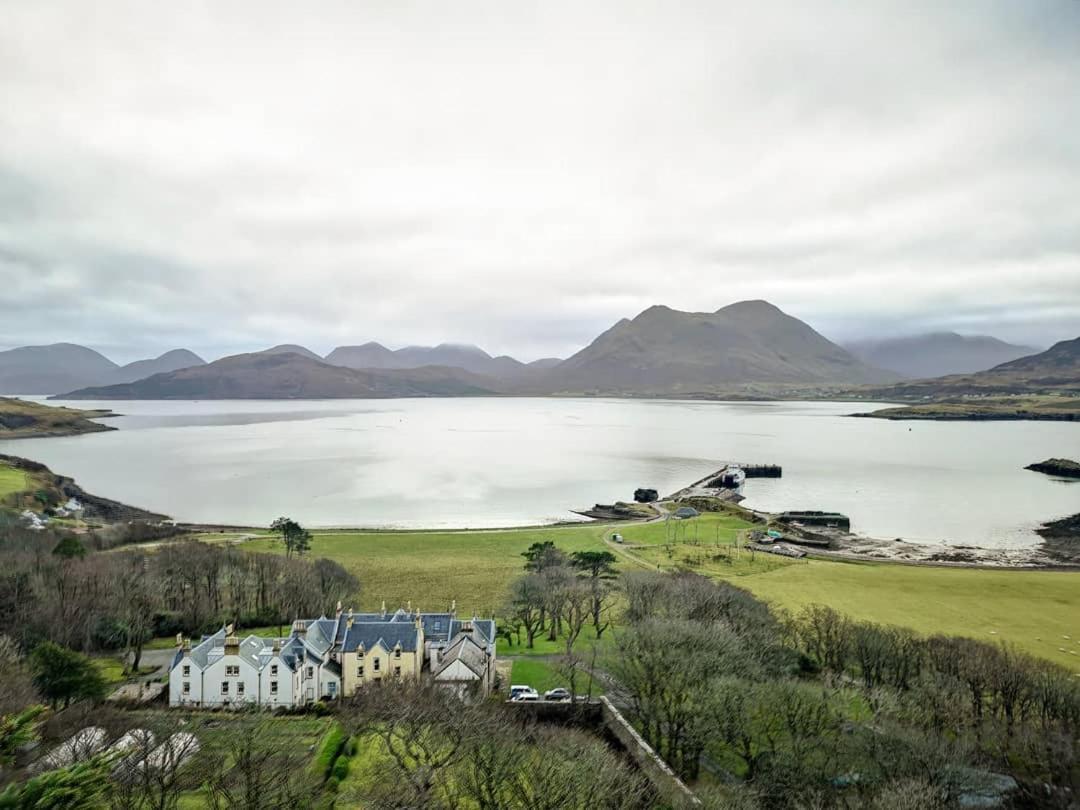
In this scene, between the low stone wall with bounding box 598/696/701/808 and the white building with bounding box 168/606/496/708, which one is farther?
the white building with bounding box 168/606/496/708

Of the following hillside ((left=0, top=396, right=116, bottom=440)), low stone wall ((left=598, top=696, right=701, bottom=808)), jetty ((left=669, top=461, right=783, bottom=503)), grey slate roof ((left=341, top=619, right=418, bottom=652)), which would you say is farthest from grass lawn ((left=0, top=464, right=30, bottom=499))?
hillside ((left=0, top=396, right=116, bottom=440))

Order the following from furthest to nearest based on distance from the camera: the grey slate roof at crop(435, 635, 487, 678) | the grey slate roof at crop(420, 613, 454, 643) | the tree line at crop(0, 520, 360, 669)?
1. the tree line at crop(0, 520, 360, 669)
2. the grey slate roof at crop(420, 613, 454, 643)
3. the grey slate roof at crop(435, 635, 487, 678)

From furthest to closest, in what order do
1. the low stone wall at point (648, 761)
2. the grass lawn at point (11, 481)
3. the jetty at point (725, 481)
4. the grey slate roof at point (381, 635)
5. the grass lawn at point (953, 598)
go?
the jetty at point (725, 481) → the grass lawn at point (11, 481) → the grass lawn at point (953, 598) → the grey slate roof at point (381, 635) → the low stone wall at point (648, 761)

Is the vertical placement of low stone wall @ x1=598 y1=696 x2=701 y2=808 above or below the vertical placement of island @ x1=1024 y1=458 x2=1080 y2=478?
above

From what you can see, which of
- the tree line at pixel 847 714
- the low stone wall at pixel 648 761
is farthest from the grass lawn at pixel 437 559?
the tree line at pixel 847 714

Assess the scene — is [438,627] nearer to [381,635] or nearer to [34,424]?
[381,635]

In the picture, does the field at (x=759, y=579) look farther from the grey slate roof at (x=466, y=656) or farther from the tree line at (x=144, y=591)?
the grey slate roof at (x=466, y=656)

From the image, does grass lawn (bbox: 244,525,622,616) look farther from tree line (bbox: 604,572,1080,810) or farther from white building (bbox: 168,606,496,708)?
tree line (bbox: 604,572,1080,810)

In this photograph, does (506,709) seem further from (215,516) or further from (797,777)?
(215,516)
